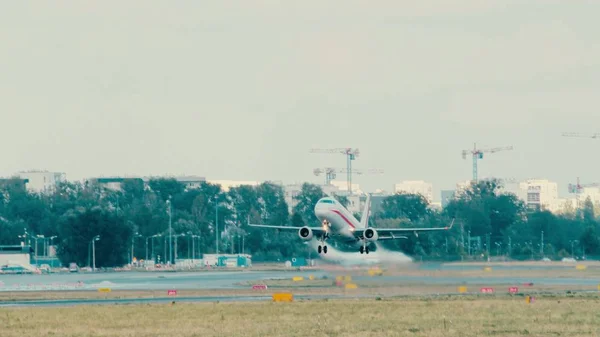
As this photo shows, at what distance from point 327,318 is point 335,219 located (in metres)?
46.4

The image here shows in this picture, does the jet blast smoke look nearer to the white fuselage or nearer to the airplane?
the airplane

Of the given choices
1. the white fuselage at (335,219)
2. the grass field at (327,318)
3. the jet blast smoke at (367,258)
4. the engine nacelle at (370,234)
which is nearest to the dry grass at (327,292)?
the white fuselage at (335,219)

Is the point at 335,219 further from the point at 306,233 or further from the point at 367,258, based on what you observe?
the point at 367,258

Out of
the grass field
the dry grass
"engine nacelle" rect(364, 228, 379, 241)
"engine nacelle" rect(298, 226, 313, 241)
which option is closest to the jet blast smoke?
"engine nacelle" rect(364, 228, 379, 241)

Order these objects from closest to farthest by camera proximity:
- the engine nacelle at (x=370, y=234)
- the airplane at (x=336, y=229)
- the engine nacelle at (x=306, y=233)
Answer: the engine nacelle at (x=306, y=233) → the airplane at (x=336, y=229) → the engine nacelle at (x=370, y=234)

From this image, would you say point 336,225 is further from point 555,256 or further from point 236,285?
point 555,256

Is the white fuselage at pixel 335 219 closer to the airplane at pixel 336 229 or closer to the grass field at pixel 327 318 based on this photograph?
the airplane at pixel 336 229

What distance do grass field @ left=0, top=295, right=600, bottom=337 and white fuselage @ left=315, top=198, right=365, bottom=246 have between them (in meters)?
29.2

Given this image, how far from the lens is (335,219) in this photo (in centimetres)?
11806

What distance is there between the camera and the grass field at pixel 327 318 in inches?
2517

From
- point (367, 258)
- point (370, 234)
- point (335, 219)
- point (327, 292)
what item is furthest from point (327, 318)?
point (367, 258)

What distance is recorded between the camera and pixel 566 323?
67000 millimetres

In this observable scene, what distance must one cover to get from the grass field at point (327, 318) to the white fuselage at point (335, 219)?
2919cm

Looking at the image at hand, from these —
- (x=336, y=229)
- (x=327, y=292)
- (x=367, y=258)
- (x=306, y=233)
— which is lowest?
(x=327, y=292)
